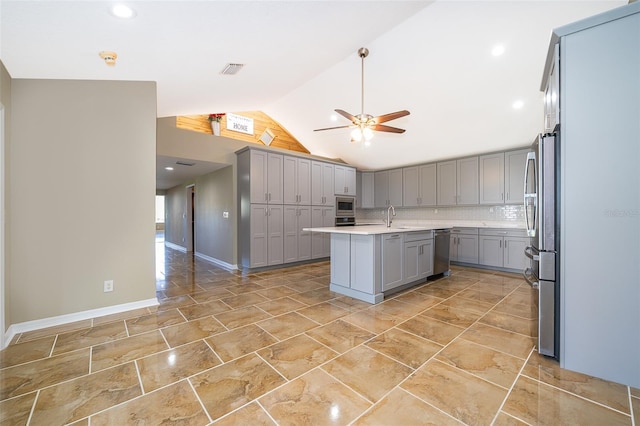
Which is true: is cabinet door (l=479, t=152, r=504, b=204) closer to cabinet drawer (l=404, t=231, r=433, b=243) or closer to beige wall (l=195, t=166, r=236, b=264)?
cabinet drawer (l=404, t=231, r=433, b=243)

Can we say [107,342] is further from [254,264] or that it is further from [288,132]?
[288,132]

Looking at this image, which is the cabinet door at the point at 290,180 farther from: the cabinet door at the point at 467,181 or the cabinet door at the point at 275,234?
the cabinet door at the point at 467,181

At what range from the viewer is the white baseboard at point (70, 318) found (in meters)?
2.45

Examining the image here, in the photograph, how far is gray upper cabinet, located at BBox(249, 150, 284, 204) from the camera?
5.03 meters

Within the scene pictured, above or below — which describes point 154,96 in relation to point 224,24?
below

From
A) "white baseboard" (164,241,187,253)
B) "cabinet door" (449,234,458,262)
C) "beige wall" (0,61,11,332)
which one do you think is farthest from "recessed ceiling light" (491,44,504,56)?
"white baseboard" (164,241,187,253)

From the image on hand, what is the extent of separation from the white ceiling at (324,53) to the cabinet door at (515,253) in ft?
5.87

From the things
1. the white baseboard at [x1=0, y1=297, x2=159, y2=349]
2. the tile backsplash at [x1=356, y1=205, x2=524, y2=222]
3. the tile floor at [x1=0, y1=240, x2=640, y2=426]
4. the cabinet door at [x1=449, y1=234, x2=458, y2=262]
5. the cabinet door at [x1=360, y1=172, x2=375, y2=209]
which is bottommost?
the tile floor at [x1=0, y1=240, x2=640, y2=426]


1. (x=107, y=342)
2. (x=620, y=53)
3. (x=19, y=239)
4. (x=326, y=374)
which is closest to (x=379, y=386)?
(x=326, y=374)

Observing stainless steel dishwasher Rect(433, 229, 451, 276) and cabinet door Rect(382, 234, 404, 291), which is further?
stainless steel dishwasher Rect(433, 229, 451, 276)

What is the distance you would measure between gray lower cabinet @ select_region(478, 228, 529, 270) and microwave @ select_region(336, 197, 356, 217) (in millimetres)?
2931

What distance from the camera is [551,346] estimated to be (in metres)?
1.97

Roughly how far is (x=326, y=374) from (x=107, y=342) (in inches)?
76.8

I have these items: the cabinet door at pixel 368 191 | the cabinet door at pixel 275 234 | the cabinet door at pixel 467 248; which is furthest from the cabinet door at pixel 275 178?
the cabinet door at pixel 467 248
